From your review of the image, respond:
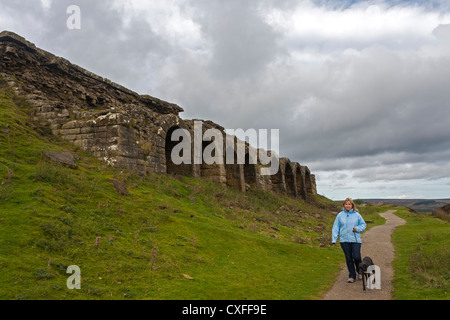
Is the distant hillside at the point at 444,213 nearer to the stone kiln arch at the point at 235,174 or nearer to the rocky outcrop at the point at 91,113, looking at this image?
the stone kiln arch at the point at 235,174

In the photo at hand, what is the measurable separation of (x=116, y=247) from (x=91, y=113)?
934 cm

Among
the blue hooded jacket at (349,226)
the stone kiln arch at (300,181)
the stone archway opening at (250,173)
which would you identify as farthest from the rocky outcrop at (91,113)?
the stone kiln arch at (300,181)

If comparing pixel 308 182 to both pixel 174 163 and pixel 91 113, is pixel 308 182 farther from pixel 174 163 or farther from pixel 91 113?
pixel 91 113

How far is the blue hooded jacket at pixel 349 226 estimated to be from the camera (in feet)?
19.0

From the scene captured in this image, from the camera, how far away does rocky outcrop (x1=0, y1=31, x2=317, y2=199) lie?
12.8 m

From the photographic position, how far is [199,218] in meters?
10.3

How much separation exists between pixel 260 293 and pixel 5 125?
1108 cm

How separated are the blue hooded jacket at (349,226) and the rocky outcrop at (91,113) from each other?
949 centimetres

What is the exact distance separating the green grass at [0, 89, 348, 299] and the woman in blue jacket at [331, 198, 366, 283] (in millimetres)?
774

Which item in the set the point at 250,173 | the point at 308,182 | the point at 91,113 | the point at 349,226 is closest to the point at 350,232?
the point at 349,226

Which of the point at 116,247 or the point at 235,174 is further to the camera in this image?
the point at 235,174

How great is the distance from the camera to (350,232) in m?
5.83
